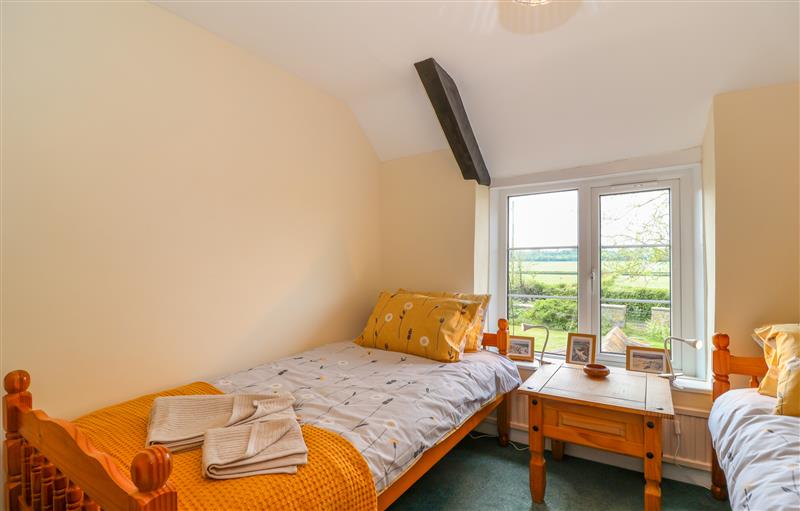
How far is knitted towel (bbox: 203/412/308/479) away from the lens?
1.02 m

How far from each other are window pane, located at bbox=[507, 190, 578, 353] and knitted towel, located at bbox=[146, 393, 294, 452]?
177cm

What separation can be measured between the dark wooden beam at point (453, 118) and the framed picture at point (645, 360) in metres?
1.39

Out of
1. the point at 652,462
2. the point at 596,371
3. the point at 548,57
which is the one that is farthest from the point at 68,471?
the point at 548,57

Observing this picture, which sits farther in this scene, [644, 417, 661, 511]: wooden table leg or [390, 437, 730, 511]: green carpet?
[390, 437, 730, 511]: green carpet

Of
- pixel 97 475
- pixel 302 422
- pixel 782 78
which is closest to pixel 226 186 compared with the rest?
pixel 302 422

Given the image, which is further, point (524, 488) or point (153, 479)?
point (524, 488)

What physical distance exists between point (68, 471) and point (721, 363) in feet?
7.96

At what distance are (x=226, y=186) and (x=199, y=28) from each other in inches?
30.3

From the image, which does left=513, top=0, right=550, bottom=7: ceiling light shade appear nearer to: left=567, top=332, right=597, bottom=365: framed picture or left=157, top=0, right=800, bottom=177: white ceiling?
left=157, top=0, right=800, bottom=177: white ceiling

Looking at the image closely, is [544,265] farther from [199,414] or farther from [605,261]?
[199,414]

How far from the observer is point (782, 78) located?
1.78m

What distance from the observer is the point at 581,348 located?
231 cm

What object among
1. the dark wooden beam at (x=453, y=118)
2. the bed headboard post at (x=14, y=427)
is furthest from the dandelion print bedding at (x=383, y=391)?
the dark wooden beam at (x=453, y=118)

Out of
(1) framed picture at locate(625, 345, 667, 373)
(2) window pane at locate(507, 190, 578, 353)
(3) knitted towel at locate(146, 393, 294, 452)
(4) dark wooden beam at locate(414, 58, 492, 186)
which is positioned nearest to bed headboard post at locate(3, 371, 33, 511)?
(3) knitted towel at locate(146, 393, 294, 452)
